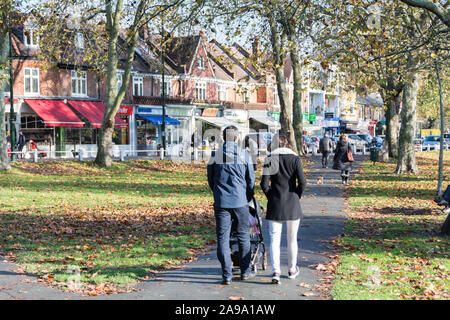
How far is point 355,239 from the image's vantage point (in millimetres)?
10633

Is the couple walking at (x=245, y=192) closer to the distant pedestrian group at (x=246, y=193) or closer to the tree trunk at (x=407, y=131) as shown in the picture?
the distant pedestrian group at (x=246, y=193)

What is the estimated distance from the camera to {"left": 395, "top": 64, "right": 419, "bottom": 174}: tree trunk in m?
25.9

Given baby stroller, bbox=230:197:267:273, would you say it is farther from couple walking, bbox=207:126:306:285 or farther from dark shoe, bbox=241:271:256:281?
couple walking, bbox=207:126:306:285

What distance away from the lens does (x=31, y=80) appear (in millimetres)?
40969

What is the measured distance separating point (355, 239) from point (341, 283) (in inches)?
141

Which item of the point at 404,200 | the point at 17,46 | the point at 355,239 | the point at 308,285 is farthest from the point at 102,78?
the point at 308,285

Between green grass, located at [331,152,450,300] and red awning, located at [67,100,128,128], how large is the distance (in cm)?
2817

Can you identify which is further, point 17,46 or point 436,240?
point 17,46

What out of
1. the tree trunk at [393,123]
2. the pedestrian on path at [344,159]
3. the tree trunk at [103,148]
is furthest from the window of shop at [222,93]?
the pedestrian on path at [344,159]

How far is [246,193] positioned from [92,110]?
38023 millimetres

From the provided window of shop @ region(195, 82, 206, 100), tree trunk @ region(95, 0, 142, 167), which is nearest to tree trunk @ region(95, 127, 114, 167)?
tree trunk @ region(95, 0, 142, 167)

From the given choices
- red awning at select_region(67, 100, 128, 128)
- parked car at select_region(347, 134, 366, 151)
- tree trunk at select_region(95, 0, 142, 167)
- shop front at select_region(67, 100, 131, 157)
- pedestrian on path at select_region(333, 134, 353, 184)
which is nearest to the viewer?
pedestrian on path at select_region(333, 134, 353, 184)

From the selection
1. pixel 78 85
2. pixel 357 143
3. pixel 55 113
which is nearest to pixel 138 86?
pixel 78 85

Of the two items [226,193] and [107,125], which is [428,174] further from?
[226,193]
